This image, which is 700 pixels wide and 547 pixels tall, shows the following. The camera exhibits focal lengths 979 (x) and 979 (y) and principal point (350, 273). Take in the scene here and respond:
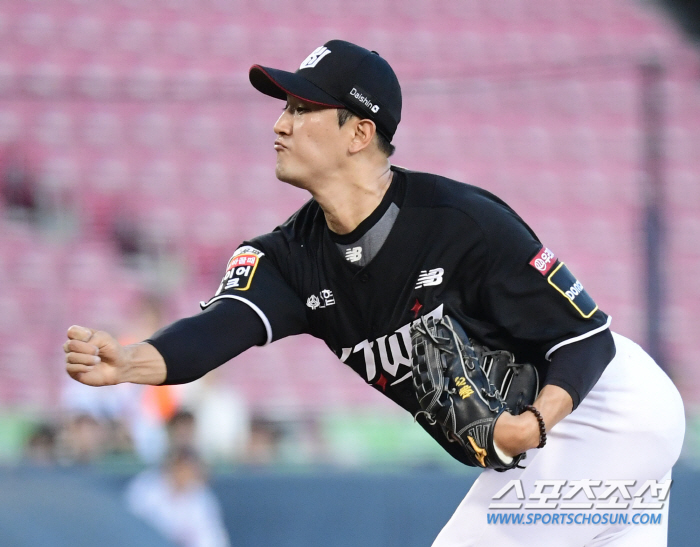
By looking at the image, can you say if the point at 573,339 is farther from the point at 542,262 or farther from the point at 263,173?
the point at 263,173

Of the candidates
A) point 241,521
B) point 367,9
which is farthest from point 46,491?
point 367,9

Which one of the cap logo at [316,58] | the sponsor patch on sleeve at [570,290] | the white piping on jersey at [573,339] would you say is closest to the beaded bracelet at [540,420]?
the white piping on jersey at [573,339]

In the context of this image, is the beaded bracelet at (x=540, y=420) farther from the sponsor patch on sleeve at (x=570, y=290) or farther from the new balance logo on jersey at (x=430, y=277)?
the new balance logo on jersey at (x=430, y=277)

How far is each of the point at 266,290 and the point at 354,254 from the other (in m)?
0.29

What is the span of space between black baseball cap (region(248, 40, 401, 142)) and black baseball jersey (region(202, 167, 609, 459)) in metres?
0.23

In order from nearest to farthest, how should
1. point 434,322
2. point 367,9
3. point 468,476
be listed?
point 434,322, point 468,476, point 367,9

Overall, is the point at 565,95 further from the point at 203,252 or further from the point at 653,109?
the point at 203,252

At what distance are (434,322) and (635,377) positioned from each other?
0.81 metres

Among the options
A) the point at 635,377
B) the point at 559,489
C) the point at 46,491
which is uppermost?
the point at 635,377

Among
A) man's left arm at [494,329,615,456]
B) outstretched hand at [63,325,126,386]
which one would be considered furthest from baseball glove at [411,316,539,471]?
outstretched hand at [63,325,126,386]

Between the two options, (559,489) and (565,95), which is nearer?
(559,489)

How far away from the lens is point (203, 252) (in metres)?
6.42

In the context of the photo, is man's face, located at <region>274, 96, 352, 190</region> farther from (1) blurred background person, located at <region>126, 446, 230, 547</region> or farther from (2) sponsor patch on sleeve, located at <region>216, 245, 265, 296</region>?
(1) blurred background person, located at <region>126, 446, 230, 547</region>

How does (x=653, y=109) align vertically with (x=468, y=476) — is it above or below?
above
